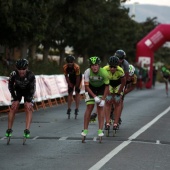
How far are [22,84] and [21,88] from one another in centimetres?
16

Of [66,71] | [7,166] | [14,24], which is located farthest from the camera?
[14,24]

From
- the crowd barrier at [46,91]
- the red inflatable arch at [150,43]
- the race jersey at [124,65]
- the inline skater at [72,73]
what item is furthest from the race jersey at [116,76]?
the red inflatable arch at [150,43]

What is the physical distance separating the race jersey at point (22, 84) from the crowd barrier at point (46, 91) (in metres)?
7.17

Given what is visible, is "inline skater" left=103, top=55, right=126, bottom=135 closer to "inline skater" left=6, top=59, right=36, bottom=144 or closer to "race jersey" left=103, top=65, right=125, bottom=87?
"race jersey" left=103, top=65, right=125, bottom=87

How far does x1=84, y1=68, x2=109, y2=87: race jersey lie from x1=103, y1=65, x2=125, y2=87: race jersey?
95 cm

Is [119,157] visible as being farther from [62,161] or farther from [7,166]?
[7,166]

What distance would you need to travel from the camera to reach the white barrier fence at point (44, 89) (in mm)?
20531

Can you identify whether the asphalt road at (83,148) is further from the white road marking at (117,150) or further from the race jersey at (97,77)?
the race jersey at (97,77)

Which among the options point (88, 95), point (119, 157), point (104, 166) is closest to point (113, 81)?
point (88, 95)

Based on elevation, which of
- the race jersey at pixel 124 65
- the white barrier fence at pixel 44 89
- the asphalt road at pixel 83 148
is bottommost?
the asphalt road at pixel 83 148

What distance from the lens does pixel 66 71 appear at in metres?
19.5

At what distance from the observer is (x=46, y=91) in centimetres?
2516

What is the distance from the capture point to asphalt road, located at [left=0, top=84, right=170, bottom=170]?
33.8ft

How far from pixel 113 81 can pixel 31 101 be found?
2.56 meters
